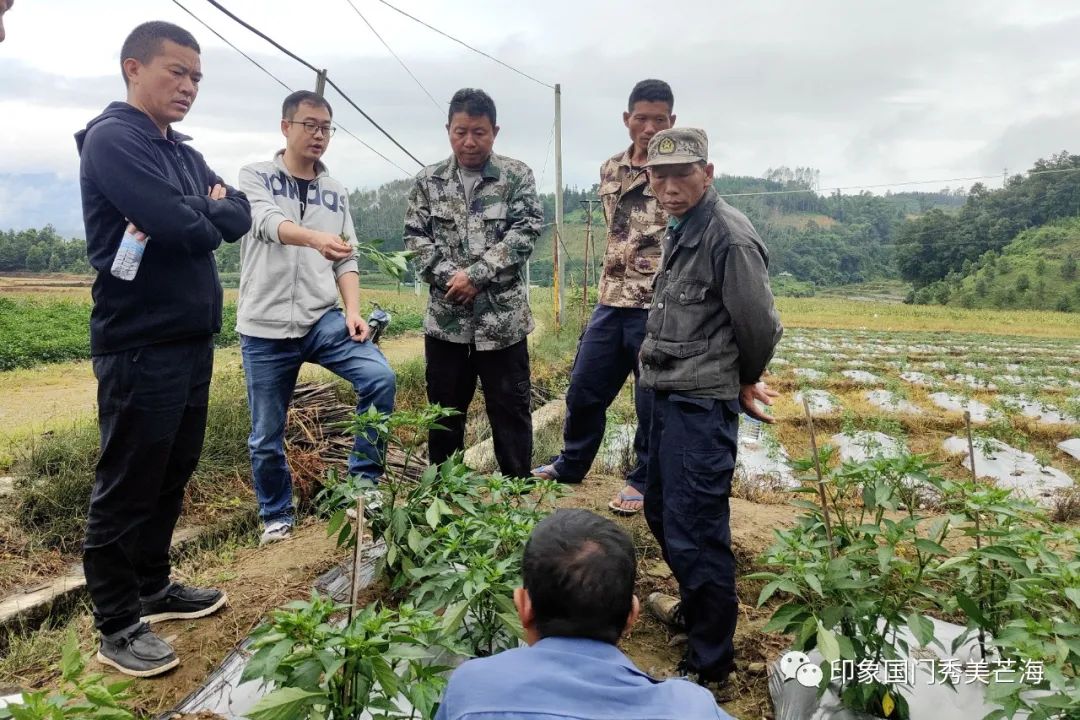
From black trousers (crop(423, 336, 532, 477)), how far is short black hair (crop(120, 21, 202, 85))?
1.48 meters

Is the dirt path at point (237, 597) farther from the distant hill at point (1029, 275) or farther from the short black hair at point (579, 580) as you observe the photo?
the distant hill at point (1029, 275)

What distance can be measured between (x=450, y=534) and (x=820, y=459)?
3.59ft

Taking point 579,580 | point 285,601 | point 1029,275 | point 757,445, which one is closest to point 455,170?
point 285,601

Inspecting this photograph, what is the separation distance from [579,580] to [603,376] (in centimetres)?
225

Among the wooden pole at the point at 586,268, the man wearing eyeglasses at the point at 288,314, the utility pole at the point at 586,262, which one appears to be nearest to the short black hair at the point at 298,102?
the man wearing eyeglasses at the point at 288,314

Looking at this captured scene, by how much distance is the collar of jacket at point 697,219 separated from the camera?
7.20 feet

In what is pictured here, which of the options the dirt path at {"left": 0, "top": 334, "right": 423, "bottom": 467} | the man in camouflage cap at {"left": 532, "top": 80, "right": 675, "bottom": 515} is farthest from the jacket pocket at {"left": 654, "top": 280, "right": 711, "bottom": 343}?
the dirt path at {"left": 0, "top": 334, "right": 423, "bottom": 467}

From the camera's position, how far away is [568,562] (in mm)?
1167

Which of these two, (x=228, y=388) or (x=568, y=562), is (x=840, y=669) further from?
(x=228, y=388)

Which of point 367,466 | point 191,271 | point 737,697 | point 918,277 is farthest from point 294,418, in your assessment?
point 918,277

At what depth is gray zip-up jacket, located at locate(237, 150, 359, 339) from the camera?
286 cm

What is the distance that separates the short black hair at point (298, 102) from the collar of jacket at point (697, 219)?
1660 millimetres

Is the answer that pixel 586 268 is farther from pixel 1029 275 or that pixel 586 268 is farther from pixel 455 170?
pixel 1029 275

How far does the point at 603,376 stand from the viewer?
3.37 metres
